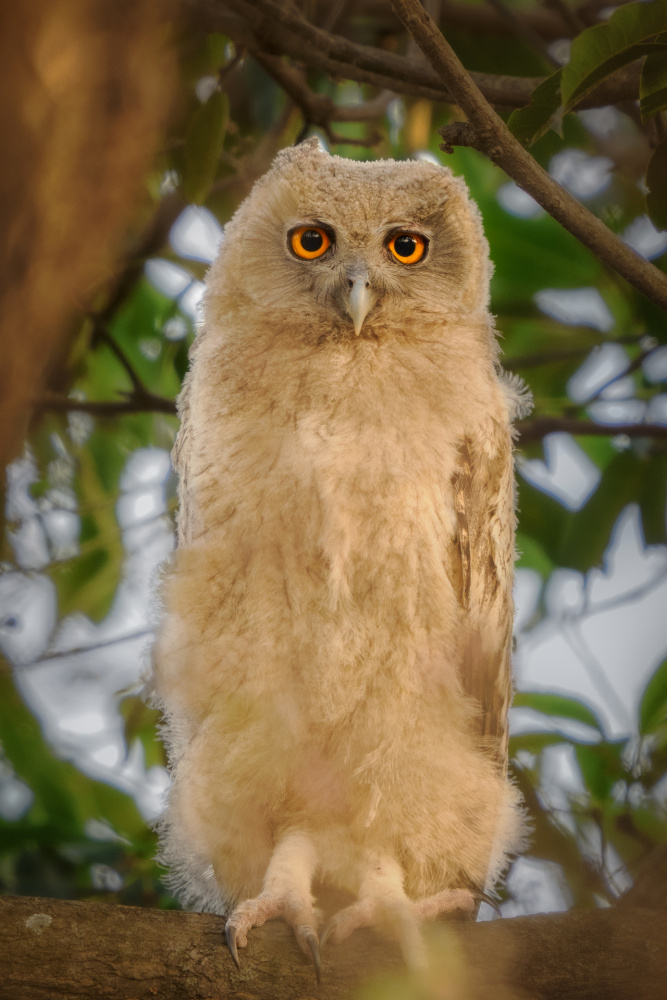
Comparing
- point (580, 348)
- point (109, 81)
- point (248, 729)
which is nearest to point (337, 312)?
point (248, 729)

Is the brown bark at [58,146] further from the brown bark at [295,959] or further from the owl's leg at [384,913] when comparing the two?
the owl's leg at [384,913]

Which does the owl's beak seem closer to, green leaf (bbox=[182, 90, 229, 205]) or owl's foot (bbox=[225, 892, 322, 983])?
green leaf (bbox=[182, 90, 229, 205])

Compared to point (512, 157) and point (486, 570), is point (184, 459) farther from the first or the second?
point (512, 157)

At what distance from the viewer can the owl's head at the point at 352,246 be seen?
92.3 inches

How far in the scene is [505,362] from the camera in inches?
130

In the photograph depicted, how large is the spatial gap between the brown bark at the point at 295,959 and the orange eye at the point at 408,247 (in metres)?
1.60

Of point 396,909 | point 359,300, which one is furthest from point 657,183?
point 396,909

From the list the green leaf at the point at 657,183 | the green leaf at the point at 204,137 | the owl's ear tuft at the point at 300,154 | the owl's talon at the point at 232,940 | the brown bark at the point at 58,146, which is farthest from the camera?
the owl's ear tuft at the point at 300,154

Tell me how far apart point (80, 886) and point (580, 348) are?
7.93ft

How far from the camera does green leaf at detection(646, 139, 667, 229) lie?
6.42 ft

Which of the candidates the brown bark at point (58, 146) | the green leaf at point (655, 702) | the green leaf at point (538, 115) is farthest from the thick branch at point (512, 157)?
the green leaf at point (655, 702)

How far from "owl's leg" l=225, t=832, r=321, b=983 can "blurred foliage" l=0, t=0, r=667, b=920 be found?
24.2 inches

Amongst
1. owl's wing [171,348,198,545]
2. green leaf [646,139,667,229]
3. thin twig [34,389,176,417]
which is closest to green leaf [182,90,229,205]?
owl's wing [171,348,198,545]

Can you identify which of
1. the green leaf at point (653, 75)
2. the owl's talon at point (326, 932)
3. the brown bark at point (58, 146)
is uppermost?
the green leaf at point (653, 75)
